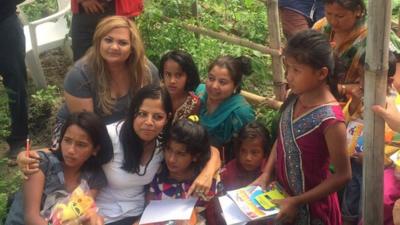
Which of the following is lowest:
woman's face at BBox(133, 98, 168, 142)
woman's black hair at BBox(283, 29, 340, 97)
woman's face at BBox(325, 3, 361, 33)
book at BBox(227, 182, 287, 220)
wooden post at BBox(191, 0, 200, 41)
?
book at BBox(227, 182, 287, 220)

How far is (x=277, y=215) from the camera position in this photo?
7.53ft

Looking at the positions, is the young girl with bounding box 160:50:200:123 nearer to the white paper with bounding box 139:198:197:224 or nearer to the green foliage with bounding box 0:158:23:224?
the white paper with bounding box 139:198:197:224

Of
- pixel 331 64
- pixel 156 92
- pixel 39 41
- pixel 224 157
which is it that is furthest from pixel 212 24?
pixel 331 64

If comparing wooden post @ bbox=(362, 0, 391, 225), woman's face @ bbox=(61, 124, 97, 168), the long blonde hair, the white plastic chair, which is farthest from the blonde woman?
the white plastic chair

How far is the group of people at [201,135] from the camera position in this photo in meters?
2.29

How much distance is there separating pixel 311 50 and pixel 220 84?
3.08 feet

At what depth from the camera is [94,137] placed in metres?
2.59

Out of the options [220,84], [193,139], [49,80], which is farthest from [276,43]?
[49,80]

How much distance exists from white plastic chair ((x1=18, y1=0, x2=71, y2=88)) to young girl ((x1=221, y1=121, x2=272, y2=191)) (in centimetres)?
237

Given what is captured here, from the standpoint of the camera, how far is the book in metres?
2.28

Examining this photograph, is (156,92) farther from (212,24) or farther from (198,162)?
(212,24)

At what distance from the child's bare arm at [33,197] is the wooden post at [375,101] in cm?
139

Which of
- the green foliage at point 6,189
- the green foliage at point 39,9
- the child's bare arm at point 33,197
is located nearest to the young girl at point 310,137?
the child's bare arm at point 33,197

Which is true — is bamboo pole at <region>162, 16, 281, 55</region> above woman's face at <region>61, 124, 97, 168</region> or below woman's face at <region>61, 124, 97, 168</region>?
above
